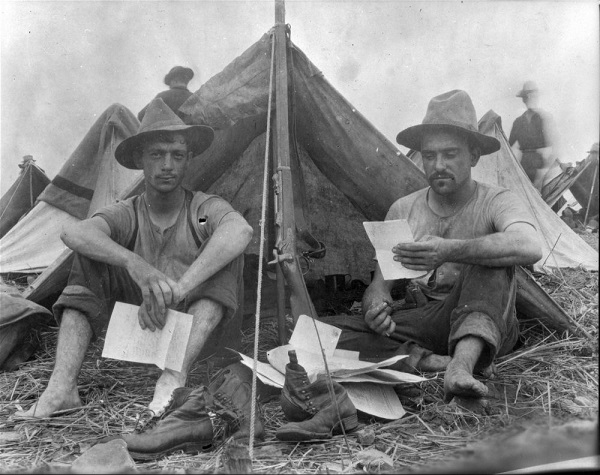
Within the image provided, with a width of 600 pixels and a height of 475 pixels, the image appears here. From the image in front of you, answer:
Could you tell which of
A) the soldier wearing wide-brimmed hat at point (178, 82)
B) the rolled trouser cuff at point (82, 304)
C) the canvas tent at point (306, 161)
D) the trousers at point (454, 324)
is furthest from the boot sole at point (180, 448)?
the soldier wearing wide-brimmed hat at point (178, 82)

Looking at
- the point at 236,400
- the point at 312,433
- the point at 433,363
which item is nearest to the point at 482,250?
the point at 433,363

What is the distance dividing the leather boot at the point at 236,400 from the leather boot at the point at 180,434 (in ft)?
0.20

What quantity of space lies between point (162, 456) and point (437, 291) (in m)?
1.54

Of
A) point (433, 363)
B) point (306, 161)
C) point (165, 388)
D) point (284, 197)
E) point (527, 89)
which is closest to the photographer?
point (165, 388)

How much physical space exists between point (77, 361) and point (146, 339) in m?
0.31

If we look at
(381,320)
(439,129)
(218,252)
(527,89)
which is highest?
(527,89)

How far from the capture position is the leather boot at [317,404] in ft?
6.51

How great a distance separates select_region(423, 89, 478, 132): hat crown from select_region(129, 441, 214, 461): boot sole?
1.81 meters

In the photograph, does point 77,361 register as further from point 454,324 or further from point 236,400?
point 454,324

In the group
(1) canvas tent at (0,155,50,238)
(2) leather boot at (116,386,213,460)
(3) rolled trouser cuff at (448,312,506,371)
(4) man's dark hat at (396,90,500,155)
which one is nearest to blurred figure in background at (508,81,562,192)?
(4) man's dark hat at (396,90,500,155)

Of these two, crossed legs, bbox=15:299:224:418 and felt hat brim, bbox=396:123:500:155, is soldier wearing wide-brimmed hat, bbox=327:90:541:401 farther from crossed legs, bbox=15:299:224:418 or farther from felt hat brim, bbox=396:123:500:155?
crossed legs, bbox=15:299:224:418

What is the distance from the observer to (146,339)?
95.9 inches

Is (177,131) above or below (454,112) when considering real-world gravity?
below

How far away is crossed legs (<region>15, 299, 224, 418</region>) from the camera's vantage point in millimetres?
2305
